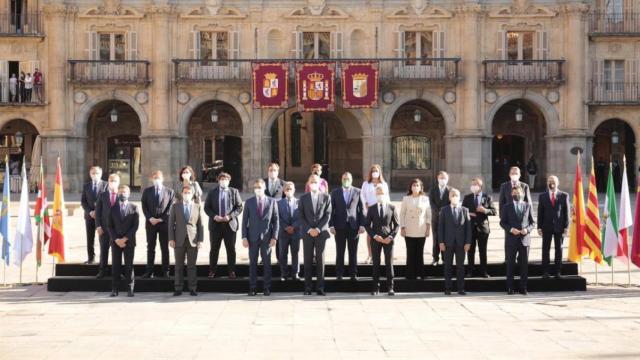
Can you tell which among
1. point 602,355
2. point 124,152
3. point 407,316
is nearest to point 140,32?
point 124,152

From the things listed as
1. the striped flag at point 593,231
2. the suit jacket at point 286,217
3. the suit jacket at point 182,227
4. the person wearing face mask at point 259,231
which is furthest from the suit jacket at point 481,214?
the suit jacket at point 182,227

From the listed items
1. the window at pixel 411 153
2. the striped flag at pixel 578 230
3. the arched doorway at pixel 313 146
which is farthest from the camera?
the arched doorway at pixel 313 146

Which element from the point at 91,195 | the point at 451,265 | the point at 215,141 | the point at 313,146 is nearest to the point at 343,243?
the point at 451,265

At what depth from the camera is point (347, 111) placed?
39.2 metres

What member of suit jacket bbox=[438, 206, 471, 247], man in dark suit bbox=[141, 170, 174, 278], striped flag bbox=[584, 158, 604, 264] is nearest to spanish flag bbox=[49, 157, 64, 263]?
man in dark suit bbox=[141, 170, 174, 278]

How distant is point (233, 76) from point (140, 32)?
4.02 meters

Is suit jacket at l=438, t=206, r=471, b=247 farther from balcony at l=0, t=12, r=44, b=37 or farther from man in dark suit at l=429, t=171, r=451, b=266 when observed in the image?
balcony at l=0, t=12, r=44, b=37

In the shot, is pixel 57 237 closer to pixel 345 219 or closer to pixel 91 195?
pixel 91 195

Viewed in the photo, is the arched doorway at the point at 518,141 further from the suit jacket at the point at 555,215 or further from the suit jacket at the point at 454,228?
the suit jacket at the point at 454,228

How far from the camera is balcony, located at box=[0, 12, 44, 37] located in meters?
36.9

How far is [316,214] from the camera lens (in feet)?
50.2

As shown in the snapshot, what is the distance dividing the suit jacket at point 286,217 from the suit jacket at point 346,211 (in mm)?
595

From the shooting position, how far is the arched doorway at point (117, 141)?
40.8 metres

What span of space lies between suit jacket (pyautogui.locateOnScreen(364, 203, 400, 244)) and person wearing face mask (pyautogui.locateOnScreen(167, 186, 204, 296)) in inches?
109
